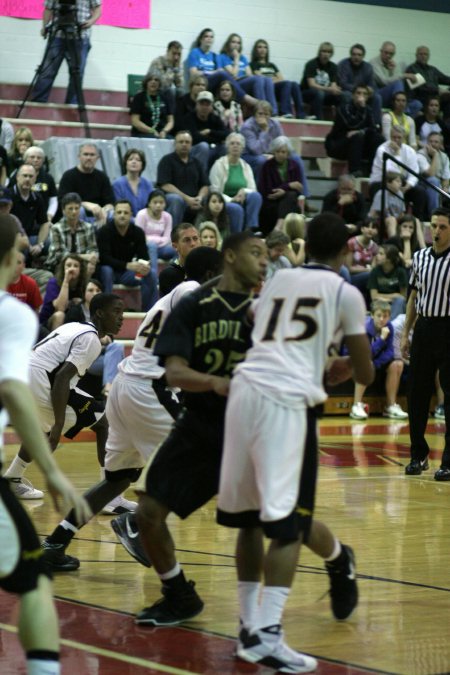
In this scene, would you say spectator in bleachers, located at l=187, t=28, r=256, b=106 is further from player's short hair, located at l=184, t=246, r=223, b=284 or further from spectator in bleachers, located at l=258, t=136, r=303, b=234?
player's short hair, located at l=184, t=246, r=223, b=284

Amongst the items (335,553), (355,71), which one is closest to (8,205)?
(335,553)

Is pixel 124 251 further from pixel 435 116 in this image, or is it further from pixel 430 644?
pixel 430 644

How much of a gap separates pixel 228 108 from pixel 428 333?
27.3ft

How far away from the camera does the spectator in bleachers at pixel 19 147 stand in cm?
1402

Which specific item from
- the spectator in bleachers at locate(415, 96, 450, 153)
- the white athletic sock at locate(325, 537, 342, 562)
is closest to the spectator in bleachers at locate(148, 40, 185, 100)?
the spectator in bleachers at locate(415, 96, 450, 153)

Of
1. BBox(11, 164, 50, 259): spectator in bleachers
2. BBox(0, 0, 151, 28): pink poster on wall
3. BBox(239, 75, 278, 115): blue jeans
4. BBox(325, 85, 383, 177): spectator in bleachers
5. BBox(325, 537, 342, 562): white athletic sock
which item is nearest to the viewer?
BBox(325, 537, 342, 562): white athletic sock

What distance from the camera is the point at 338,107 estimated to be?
702 inches

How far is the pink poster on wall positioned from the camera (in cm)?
1731

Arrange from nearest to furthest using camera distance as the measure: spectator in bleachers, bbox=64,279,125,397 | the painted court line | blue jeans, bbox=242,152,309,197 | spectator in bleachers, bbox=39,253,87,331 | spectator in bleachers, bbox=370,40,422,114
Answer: the painted court line < spectator in bleachers, bbox=64,279,125,397 < spectator in bleachers, bbox=39,253,87,331 < blue jeans, bbox=242,152,309,197 < spectator in bleachers, bbox=370,40,422,114

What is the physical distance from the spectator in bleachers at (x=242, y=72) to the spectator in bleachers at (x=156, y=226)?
4402 millimetres

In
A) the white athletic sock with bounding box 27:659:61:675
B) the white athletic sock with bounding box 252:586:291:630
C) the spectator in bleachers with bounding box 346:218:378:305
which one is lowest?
the spectator in bleachers with bounding box 346:218:378:305

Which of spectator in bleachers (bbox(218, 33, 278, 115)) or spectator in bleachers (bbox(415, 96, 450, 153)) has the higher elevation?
spectator in bleachers (bbox(218, 33, 278, 115))

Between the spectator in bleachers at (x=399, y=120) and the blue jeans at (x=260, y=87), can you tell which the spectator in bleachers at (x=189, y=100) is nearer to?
the blue jeans at (x=260, y=87)

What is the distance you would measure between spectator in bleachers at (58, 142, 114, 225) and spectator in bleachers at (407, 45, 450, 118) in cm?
716
